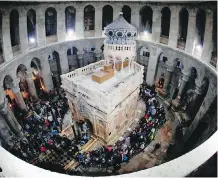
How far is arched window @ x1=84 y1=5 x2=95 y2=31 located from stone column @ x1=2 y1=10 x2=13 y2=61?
1014 cm

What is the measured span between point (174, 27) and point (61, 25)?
13.0 meters

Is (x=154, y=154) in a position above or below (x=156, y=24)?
below

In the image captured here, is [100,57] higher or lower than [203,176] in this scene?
higher

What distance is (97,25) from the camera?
2769cm

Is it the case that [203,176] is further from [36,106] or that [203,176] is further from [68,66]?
[68,66]

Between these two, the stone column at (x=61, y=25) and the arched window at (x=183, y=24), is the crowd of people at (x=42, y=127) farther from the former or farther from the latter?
the arched window at (x=183, y=24)

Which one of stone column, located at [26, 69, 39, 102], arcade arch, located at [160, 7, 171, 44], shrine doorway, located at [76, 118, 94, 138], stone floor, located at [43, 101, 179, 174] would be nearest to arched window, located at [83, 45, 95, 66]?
stone column, located at [26, 69, 39, 102]

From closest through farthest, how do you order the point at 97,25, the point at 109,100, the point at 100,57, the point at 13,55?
1. the point at 109,100
2. the point at 13,55
3. the point at 97,25
4. the point at 100,57

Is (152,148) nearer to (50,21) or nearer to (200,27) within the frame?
(200,27)

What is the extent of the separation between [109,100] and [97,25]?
546 inches

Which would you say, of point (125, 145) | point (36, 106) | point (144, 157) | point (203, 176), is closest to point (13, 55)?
point (36, 106)

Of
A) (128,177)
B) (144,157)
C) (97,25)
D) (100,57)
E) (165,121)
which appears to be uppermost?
(97,25)

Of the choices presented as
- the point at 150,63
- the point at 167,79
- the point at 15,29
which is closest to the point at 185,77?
the point at 167,79

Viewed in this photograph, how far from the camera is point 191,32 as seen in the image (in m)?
22.3
